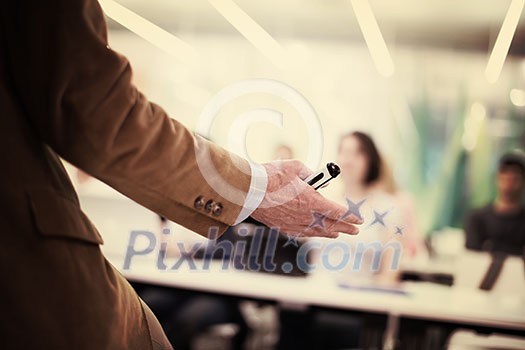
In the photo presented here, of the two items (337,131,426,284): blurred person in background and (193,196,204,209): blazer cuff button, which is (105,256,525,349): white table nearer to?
(337,131,426,284): blurred person in background

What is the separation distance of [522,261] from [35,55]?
2.03m

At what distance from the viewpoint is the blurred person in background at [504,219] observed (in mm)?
3021

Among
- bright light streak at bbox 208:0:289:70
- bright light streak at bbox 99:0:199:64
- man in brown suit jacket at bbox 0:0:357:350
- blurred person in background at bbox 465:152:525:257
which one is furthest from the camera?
blurred person in background at bbox 465:152:525:257

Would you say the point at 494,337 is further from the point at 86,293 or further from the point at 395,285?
the point at 86,293

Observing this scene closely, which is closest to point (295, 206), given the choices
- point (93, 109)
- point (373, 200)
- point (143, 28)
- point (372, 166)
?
point (93, 109)

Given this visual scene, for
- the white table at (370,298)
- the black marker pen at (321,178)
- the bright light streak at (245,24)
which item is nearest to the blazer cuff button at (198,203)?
the black marker pen at (321,178)

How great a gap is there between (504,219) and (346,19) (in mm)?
1640

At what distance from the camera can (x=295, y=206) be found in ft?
2.96

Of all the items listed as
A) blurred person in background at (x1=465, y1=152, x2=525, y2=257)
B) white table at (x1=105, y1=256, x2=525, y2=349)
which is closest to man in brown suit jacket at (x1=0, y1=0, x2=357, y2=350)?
white table at (x1=105, y1=256, x2=525, y2=349)

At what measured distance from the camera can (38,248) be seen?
0.74m

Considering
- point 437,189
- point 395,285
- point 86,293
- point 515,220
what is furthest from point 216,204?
point 437,189

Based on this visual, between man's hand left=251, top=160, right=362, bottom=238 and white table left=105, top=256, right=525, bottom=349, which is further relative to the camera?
white table left=105, top=256, right=525, bottom=349

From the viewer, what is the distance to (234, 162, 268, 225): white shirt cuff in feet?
2.87

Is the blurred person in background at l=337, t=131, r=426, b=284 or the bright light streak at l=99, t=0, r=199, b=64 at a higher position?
the bright light streak at l=99, t=0, r=199, b=64
